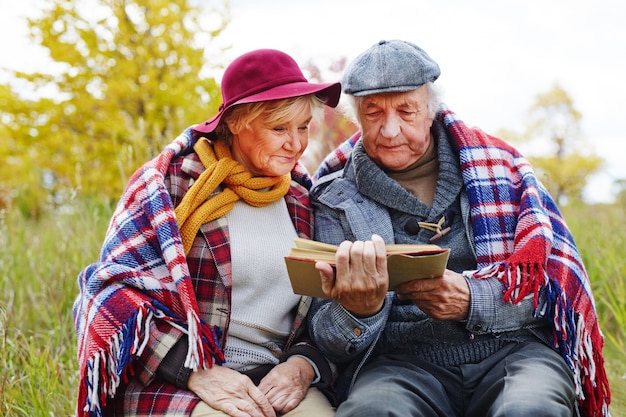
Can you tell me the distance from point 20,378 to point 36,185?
625 cm

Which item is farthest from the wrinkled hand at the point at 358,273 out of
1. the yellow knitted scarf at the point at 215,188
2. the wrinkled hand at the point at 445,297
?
the yellow knitted scarf at the point at 215,188

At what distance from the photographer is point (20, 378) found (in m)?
3.17

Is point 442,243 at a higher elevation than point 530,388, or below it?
higher

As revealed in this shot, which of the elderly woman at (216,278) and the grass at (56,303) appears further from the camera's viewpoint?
the grass at (56,303)

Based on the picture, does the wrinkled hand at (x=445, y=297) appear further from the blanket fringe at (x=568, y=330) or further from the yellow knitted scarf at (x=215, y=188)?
the yellow knitted scarf at (x=215, y=188)

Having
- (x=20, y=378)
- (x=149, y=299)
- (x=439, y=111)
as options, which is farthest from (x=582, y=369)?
(x=20, y=378)

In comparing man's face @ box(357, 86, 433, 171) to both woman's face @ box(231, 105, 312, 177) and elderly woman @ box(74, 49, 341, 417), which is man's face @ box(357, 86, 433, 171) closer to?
elderly woman @ box(74, 49, 341, 417)

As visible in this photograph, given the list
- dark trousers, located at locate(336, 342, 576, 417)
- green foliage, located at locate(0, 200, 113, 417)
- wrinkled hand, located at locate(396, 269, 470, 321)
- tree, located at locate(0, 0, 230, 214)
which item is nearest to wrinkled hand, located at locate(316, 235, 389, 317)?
wrinkled hand, located at locate(396, 269, 470, 321)

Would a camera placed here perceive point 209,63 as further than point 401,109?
Yes

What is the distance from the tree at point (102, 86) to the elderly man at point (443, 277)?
19.2ft

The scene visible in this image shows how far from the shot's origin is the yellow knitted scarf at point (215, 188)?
103 inches

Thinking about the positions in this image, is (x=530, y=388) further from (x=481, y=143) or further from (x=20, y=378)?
(x=20, y=378)

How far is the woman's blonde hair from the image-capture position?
2.69 metres

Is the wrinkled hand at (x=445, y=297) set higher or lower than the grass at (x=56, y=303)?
higher
